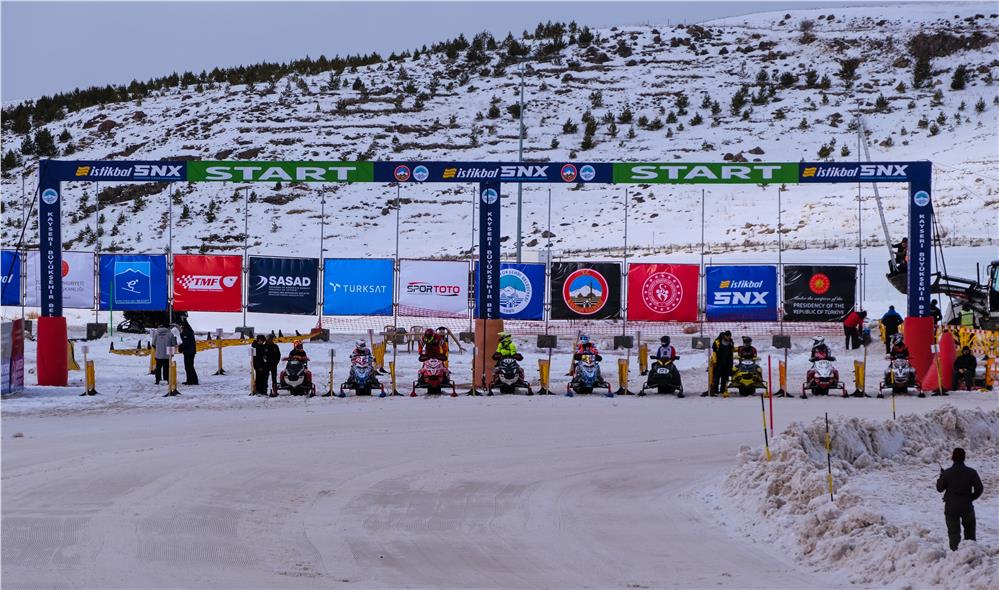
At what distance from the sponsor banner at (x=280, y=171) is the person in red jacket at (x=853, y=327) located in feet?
44.7

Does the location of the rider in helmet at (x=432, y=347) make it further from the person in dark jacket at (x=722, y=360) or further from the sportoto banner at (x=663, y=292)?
the sportoto banner at (x=663, y=292)

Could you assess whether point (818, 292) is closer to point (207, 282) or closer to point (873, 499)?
point (207, 282)

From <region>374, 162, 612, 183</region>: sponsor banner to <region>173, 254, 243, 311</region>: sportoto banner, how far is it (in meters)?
8.64

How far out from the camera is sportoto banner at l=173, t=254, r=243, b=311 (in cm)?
3250

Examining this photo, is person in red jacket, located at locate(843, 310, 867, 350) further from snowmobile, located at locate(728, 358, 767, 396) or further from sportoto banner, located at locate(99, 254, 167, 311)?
sportoto banner, located at locate(99, 254, 167, 311)

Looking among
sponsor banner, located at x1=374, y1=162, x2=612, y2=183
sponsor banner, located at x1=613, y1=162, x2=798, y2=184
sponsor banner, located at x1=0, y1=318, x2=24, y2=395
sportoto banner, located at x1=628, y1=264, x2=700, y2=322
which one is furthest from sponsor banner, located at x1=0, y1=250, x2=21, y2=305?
sponsor banner, located at x1=613, y1=162, x2=798, y2=184

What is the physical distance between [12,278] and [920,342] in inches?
953

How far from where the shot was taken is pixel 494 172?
25.0 meters

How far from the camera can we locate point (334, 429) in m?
19.2

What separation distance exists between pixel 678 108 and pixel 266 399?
195 ft

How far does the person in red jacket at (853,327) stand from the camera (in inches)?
1237

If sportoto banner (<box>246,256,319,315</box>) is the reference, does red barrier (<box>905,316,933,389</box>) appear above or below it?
below

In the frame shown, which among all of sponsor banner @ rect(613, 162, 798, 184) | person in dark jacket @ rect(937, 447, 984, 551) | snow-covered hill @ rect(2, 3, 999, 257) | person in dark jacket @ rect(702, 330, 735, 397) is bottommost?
person in dark jacket @ rect(937, 447, 984, 551)

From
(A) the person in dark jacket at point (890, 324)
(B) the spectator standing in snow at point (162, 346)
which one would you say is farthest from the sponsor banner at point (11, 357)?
(A) the person in dark jacket at point (890, 324)
